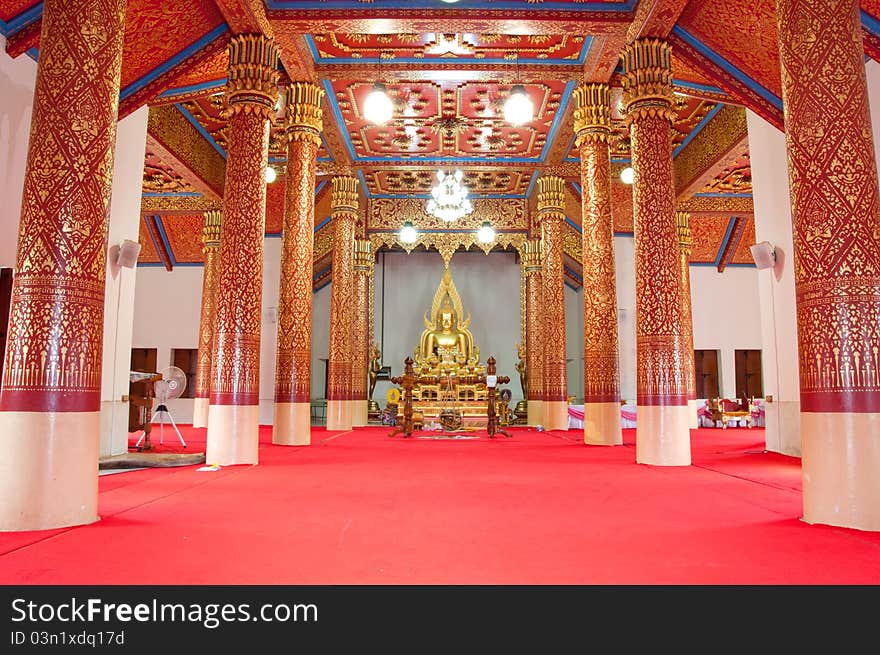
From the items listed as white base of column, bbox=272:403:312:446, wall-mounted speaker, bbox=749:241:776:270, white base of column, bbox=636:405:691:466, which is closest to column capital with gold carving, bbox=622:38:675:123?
wall-mounted speaker, bbox=749:241:776:270

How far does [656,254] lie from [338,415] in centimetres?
790

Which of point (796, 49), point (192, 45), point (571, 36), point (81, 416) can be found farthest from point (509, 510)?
point (571, 36)

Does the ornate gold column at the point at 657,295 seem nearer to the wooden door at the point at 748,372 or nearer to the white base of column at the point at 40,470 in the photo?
the white base of column at the point at 40,470

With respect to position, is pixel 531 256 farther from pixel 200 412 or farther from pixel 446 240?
pixel 200 412

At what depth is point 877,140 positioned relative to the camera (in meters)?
5.84

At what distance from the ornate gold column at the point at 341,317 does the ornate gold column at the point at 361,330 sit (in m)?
0.46

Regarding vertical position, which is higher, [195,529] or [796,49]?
[796,49]

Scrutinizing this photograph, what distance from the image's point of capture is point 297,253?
8.73m

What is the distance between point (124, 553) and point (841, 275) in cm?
377

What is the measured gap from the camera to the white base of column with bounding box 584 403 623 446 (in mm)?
8961

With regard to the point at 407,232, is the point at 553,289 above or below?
below

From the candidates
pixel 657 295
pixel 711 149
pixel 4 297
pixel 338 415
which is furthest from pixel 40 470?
pixel 711 149
